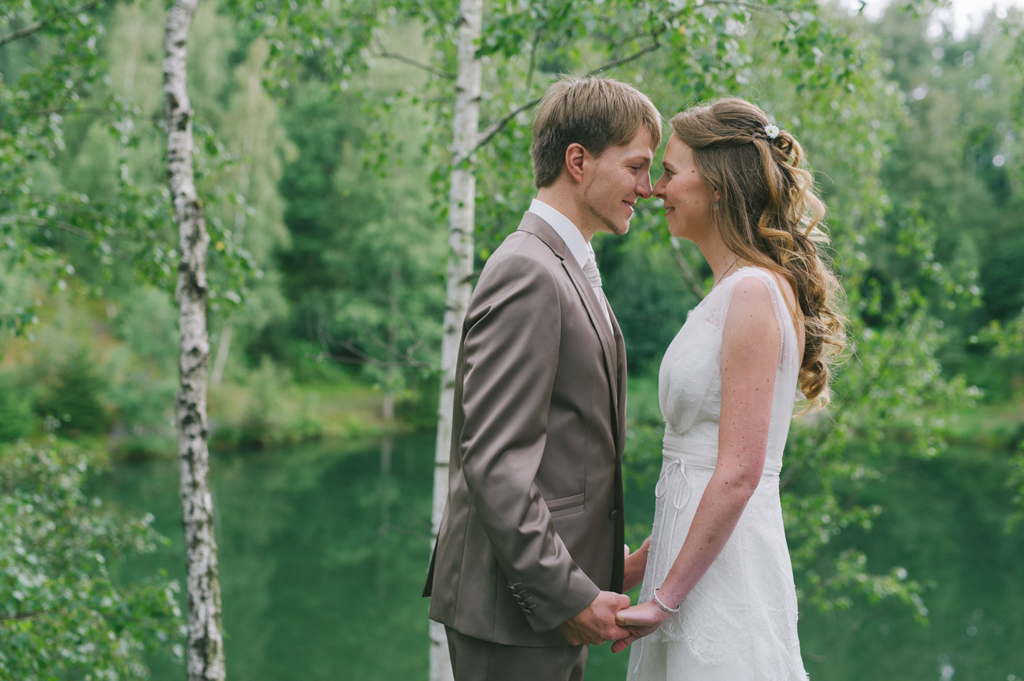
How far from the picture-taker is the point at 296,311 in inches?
918

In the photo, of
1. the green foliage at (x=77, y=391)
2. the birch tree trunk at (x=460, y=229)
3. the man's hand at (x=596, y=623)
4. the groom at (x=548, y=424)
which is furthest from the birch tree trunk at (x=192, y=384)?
the green foliage at (x=77, y=391)

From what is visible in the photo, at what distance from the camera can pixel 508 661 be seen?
1647mm

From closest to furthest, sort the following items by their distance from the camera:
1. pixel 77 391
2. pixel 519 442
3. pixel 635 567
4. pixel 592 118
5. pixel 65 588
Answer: pixel 519 442
pixel 592 118
pixel 635 567
pixel 65 588
pixel 77 391

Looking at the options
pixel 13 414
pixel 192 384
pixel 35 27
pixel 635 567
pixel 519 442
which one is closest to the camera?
pixel 519 442

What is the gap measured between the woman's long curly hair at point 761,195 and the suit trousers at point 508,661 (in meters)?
1.03

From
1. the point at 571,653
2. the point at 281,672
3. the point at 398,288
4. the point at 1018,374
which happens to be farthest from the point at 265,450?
the point at 1018,374

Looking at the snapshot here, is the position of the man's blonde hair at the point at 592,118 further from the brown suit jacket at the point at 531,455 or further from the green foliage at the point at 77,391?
the green foliage at the point at 77,391

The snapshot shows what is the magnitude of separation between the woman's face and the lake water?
4420 mm

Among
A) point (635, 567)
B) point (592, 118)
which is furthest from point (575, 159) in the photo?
point (635, 567)

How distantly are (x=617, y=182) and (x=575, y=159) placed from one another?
4.8 inches

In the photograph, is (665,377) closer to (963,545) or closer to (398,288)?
(963,545)

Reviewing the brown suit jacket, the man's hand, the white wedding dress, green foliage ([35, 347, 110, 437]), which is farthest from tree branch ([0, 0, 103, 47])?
green foliage ([35, 347, 110, 437])

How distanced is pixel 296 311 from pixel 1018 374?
23.3 m

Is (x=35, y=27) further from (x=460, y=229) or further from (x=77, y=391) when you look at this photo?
(x=77, y=391)
